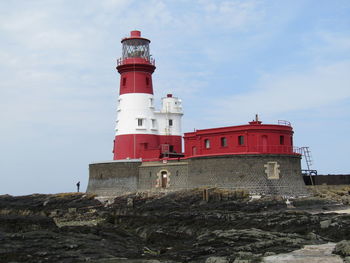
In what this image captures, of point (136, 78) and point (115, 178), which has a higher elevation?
point (136, 78)

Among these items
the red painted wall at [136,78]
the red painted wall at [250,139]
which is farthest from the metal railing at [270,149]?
the red painted wall at [136,78]

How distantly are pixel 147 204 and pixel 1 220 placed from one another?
10.6 meters

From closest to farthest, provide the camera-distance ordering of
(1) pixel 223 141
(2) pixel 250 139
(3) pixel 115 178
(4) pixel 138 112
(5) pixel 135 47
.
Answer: (2) pixel 250 139 < (1) pixel 223 141 < (3) pixel 115 178 < (4) pixel 138 112 < (5) pixel 135 47

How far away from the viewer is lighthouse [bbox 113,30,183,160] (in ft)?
113

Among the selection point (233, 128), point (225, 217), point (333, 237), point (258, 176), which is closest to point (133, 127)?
point (233, 128)

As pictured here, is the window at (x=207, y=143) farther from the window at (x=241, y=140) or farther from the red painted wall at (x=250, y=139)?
the window at (x=241, y=140)

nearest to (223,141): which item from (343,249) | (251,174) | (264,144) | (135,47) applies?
(264,144)

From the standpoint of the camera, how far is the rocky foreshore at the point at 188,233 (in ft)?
43.4

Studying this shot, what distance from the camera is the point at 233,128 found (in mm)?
29062

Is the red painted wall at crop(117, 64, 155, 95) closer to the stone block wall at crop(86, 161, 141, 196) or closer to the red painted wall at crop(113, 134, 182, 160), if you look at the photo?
the red painted wall at crop(113, 134, 182, 160)

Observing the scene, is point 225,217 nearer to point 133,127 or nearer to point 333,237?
point 333,237

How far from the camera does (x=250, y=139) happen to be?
28.5m

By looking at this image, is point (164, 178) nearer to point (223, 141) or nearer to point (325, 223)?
point (223, 141)

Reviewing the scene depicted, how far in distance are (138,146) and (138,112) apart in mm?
2408
